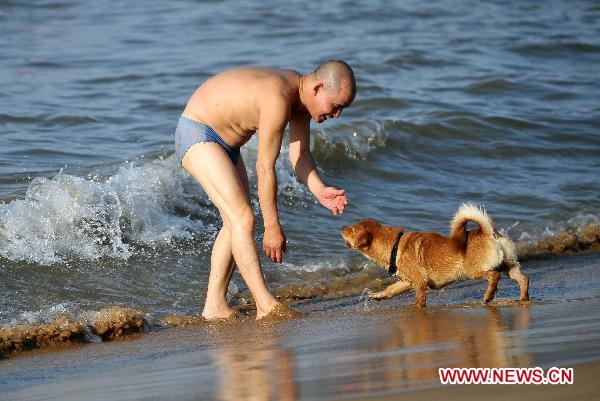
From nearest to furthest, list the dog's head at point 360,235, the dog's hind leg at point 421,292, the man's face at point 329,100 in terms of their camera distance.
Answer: the man's face at point 329,100 → the dog's hind leg at point 421,292 → the dog's head at point 360,235

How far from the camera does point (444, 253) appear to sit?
6.89 metres

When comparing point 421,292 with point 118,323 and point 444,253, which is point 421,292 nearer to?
point 444,253

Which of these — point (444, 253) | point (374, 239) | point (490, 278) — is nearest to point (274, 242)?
point (374, 239)

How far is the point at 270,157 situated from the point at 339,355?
1568mm

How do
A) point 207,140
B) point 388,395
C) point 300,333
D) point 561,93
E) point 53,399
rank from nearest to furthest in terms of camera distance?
1. point 388,395
2. point 53,399
3. point 300,333
4. point 207,140
5. point 561,93

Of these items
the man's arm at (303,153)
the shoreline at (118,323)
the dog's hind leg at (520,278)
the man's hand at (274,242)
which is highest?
the man's arm at (303,153)

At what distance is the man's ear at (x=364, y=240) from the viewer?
7043 millimetres

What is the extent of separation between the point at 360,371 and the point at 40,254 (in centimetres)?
407

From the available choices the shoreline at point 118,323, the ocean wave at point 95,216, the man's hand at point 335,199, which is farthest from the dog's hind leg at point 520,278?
the ocean wave at point 95,216

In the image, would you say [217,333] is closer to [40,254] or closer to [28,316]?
[28,316]

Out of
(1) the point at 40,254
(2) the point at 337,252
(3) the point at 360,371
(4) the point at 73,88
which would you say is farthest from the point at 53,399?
(4) the point at 73,88

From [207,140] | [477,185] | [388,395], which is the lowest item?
[477,185]

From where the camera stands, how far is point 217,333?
6422 mm

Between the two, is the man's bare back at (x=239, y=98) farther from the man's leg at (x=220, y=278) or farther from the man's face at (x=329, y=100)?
the man's leg at (x=220, y=278)
